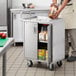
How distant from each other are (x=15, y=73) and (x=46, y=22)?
38.3 inches

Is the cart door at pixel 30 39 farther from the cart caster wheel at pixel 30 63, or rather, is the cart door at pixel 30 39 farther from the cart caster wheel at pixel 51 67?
the cart caster wheel at pixel 51 67

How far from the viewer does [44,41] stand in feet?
13.5

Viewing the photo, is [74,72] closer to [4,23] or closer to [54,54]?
[54,54]

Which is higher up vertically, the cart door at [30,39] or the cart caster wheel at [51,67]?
the cart door at [30,39]

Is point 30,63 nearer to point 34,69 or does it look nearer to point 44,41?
point 34,69

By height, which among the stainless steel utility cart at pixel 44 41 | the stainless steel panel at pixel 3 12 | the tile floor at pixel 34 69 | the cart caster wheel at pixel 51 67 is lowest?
the tile floor at pixel 34 69

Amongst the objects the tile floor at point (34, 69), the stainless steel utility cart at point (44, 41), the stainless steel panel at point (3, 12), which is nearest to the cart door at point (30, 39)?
the stainless steel utility cart at point (44, 41)

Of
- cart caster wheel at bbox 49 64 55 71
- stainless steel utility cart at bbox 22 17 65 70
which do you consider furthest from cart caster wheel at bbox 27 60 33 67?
cart caster wheel at bbox 49 64 55 71

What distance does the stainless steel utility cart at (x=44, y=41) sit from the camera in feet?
13.2

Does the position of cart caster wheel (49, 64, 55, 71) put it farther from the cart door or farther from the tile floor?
the cart door

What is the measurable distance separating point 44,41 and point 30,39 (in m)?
0.26

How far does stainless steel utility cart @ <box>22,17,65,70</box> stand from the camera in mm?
4020

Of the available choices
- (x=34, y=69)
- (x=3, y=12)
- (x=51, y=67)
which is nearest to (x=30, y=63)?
(x=34, y=69)

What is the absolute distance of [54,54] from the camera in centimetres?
407
